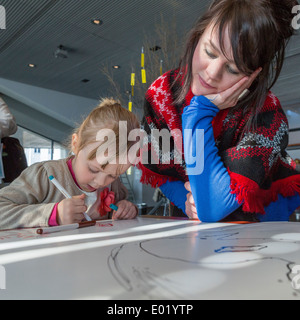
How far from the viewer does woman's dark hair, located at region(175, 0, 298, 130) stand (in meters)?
0.68

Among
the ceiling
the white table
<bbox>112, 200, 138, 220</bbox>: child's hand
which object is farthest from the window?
the white table

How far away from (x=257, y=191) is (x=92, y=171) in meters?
0.46

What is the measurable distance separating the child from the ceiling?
117cm

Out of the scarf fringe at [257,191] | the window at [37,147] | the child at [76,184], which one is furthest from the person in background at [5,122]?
the window at [37,147]

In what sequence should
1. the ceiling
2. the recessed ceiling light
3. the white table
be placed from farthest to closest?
the recessed ceiling light < the ceiling < the white table

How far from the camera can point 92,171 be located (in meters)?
0.88

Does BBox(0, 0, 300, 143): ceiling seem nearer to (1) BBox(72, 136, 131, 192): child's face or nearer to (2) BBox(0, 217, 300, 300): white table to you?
(1) BBox(72, 136, 131, 192): child's face

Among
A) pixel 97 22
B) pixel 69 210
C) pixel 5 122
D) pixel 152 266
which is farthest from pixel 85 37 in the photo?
pixel 152 266

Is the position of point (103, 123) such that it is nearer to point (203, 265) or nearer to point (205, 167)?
point (205, 167)

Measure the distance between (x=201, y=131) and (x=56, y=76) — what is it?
5027mm

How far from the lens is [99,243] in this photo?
0.47 m

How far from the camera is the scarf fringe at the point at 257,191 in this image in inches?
28.1

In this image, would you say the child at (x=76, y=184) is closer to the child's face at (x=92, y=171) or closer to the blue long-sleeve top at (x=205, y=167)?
the child's face at (x=92, y=171)
